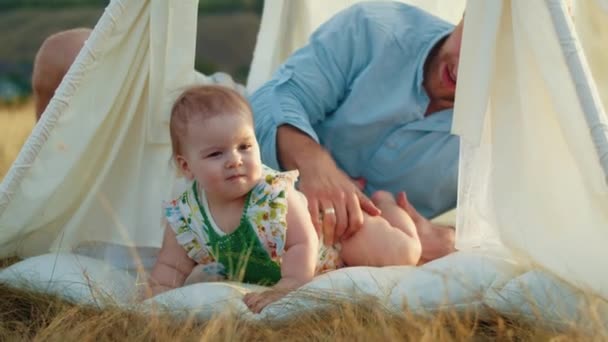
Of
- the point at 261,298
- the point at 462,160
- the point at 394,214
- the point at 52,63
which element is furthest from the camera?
the point at 52,63

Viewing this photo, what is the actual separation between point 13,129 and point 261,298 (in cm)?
401

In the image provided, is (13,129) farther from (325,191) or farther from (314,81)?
(325,191)

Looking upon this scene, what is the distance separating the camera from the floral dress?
7.94 ft

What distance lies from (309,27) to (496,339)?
1.89 meters

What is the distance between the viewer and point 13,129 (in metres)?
5.88

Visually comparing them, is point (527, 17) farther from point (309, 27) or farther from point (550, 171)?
point (309, 27)

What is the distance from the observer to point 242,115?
2.41 metres

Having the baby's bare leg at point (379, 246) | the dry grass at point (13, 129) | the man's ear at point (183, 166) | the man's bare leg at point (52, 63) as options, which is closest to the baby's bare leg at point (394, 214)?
the baby's bare leg at point (379, 246)

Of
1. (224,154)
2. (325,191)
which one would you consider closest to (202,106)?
(224,154)

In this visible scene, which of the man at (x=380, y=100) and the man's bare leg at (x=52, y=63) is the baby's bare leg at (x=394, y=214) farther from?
the man's bare leg at (x=52, y=63)

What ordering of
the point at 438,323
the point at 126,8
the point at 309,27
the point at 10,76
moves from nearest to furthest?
the point at 438,323 → the point at 126,8 → the point at 309,27 → the point at 10,76

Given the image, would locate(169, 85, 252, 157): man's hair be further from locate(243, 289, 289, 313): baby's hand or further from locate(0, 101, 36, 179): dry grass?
locate(0, 101, 36, 179): dry grass

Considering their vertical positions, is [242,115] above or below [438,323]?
above

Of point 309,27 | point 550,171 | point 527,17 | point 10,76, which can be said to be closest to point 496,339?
point 550,171
